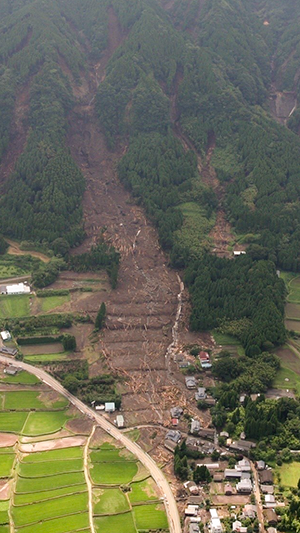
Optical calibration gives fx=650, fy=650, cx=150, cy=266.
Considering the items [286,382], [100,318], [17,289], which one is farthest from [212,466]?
[17,289]

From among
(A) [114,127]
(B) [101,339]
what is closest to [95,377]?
(B) [101,339]

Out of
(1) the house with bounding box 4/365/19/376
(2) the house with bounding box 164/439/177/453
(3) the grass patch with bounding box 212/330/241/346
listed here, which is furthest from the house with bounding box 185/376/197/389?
(1) the house with bounding box 4/365/19/376

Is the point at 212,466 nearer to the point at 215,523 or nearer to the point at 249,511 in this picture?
the point at 249,511

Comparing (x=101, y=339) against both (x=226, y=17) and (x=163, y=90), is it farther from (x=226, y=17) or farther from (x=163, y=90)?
(x=226, y=17)

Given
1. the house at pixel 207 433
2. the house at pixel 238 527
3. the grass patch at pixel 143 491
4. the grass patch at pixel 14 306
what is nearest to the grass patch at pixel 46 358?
the grass patch at pixel 14 306

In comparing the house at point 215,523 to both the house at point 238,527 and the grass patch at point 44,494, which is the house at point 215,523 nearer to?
the house at point 238,527
